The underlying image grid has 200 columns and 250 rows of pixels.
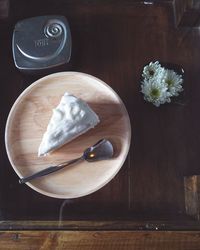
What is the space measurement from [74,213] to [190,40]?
1.89 feet

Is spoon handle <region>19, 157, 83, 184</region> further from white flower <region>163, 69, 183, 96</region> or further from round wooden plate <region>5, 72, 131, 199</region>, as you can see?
white flower <region>163, 69, 183, 96</region>

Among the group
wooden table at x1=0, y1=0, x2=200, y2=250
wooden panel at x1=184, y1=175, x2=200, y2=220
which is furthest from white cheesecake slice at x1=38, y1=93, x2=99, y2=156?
wooden panel at x1=184, y1=175, x2=200, y2=220

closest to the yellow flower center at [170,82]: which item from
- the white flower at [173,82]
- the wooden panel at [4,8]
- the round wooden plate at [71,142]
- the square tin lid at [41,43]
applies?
the white flower at [173,82]

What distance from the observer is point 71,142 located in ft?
2.77

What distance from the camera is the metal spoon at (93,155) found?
0.81 m

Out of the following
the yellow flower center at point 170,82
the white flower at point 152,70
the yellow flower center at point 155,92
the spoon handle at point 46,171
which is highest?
the white flower at point 152,70

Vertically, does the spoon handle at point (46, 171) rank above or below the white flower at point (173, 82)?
below

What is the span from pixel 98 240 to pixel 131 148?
0.25 m

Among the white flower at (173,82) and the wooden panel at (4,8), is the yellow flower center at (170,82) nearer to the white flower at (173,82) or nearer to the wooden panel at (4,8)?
the white flower at (173,82)


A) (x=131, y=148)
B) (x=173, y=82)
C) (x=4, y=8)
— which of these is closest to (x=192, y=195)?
(x=131, y=148)

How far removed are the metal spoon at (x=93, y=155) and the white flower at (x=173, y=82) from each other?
0.23m

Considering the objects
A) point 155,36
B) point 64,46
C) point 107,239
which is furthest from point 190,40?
point 107,239

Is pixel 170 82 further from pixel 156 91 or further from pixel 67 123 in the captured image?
pixel 67 123

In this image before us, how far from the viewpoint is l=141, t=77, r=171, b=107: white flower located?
0.92 meters
